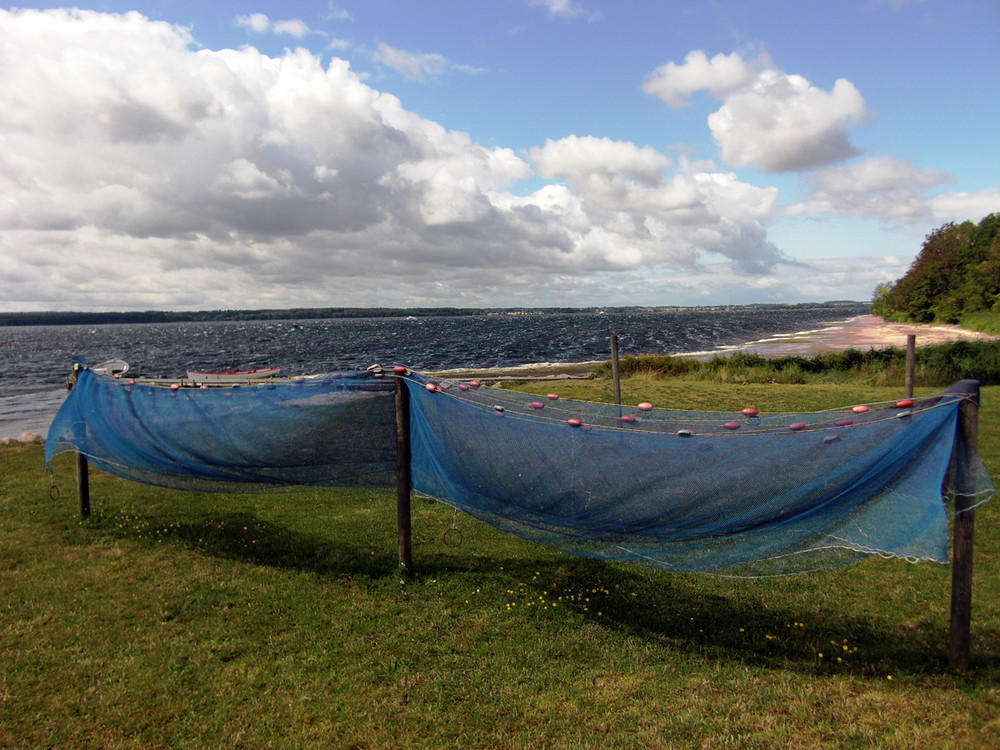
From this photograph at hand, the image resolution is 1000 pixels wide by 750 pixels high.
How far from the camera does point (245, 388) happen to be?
→ 24.1 ft

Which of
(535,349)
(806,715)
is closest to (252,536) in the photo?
(806,715)

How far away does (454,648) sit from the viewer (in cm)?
526

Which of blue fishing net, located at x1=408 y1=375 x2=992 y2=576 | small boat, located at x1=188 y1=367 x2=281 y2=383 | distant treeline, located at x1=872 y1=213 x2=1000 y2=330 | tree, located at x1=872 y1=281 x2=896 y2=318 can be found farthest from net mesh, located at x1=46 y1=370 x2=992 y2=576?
tree, located at x1=872 y1=281 x2=896 y2=318

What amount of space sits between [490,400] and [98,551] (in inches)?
223

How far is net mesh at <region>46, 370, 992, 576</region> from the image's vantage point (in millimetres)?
4617

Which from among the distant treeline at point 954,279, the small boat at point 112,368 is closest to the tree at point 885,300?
the distant treeline at point 954,279

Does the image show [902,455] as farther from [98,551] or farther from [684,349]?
[684,349]

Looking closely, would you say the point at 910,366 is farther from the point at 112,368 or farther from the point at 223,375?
the point at 223,375

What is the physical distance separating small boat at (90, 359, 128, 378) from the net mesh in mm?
2331

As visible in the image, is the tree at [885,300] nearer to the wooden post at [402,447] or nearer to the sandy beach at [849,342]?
the sandy beach at [849,342]

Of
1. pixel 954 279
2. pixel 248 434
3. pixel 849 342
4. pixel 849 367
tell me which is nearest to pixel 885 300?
pixel 954 279

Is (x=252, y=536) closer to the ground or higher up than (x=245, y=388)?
closer to the ground

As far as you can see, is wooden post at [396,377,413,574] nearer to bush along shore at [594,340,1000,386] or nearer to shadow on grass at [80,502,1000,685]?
shadow on grass at [80,502,1000,685]

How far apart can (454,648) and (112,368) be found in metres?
7.55
